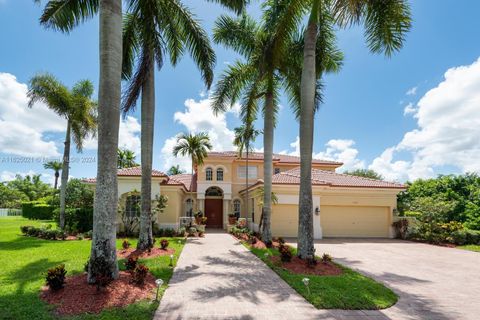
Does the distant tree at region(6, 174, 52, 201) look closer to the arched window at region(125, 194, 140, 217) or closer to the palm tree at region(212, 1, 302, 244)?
the arched window at region(125, 194, 140, 217)

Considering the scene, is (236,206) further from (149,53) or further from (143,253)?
(149,53)

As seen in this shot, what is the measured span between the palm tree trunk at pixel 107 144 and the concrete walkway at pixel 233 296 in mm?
1825

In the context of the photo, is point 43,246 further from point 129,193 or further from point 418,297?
point 418,297

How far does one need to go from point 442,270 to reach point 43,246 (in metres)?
16.7

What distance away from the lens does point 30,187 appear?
181ft

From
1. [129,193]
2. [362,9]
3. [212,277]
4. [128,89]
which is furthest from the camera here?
[129,193]

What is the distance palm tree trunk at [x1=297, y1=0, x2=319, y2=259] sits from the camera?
9469mm

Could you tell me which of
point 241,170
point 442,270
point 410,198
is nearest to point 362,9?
point 442,270

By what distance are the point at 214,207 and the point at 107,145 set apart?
20335mm

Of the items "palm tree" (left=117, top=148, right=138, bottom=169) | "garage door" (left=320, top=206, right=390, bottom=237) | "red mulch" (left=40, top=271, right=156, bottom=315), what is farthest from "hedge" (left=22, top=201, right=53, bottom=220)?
"red mulch" (left=40, top=271, right=156, bottom=315)

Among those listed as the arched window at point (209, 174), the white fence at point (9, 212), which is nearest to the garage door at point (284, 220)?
the arched window at point (209, 174)

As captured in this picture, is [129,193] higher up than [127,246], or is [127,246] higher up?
[129,193]

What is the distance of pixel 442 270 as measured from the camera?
1015cm

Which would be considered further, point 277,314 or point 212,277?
point 212,277
